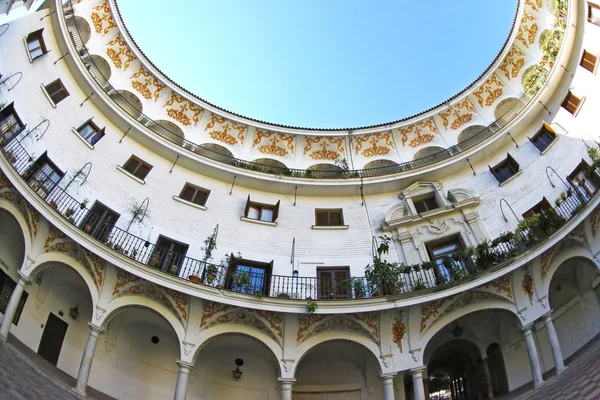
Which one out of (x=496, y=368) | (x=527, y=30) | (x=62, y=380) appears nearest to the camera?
(x=62, y=380)

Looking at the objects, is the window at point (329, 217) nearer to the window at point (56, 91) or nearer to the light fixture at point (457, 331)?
the light fixture at point (457, 331)

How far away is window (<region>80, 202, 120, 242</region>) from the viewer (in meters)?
14.7

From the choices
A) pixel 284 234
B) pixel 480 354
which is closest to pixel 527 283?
pixel 480 354

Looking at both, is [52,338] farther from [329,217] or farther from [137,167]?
[329,217]

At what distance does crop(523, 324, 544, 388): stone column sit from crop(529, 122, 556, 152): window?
26.5 feet

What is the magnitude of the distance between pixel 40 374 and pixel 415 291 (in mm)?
10696

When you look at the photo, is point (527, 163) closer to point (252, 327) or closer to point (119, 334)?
point (252, 327)

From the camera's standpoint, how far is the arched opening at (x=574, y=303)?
43.9 feet

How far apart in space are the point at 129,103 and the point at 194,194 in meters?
4.89

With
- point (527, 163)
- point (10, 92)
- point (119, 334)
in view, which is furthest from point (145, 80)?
point (527, 163)

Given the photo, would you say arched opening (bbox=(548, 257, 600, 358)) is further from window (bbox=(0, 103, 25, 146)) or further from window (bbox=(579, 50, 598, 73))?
window (bbox=(0, 103, 25, 146))

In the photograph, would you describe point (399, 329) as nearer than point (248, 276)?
Yes

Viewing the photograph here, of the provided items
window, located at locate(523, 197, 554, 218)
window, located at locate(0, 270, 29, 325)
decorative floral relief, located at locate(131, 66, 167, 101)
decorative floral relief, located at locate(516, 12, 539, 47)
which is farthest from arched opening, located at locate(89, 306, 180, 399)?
decorative floral relief, located at locate(516, 12, 539, 47)

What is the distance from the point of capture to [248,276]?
49.6 ft
